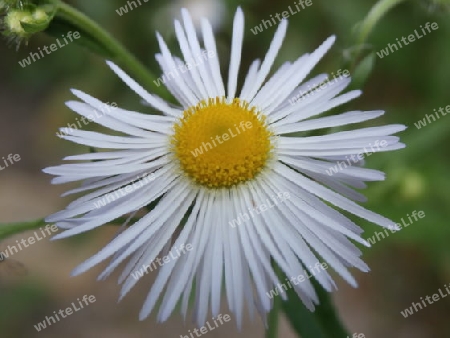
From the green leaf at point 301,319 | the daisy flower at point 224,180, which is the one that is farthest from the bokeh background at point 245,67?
the daisy flower at point 224,180

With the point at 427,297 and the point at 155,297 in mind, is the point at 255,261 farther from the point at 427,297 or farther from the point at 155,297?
the point at 427,297

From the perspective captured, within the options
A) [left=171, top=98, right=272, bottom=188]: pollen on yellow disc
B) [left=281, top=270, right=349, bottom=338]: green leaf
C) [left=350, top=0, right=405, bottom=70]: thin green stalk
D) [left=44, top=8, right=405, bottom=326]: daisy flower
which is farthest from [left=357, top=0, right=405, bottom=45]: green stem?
[left=281, top=270, right=349, bottom=338]: green leaf

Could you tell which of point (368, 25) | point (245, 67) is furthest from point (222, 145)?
point (245, 67)

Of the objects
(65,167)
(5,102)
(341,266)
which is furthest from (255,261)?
(5,102)

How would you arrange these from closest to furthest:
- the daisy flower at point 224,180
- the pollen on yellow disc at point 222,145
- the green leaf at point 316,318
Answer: the daisy flower at point 224,180, the pollen on yellow disc at point 222,145, the green leaf at point 316,318

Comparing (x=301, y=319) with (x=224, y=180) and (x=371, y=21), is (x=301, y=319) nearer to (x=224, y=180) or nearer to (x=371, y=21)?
(x=224, y=180)

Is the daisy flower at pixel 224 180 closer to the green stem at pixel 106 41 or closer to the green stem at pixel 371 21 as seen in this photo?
the green stem at pixel 106 41

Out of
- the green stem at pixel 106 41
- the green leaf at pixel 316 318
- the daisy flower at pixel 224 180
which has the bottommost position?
the green leaf at pixel 316 318

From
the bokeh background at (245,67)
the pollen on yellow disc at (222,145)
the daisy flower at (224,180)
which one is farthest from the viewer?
the bokeh background at (245,67)
